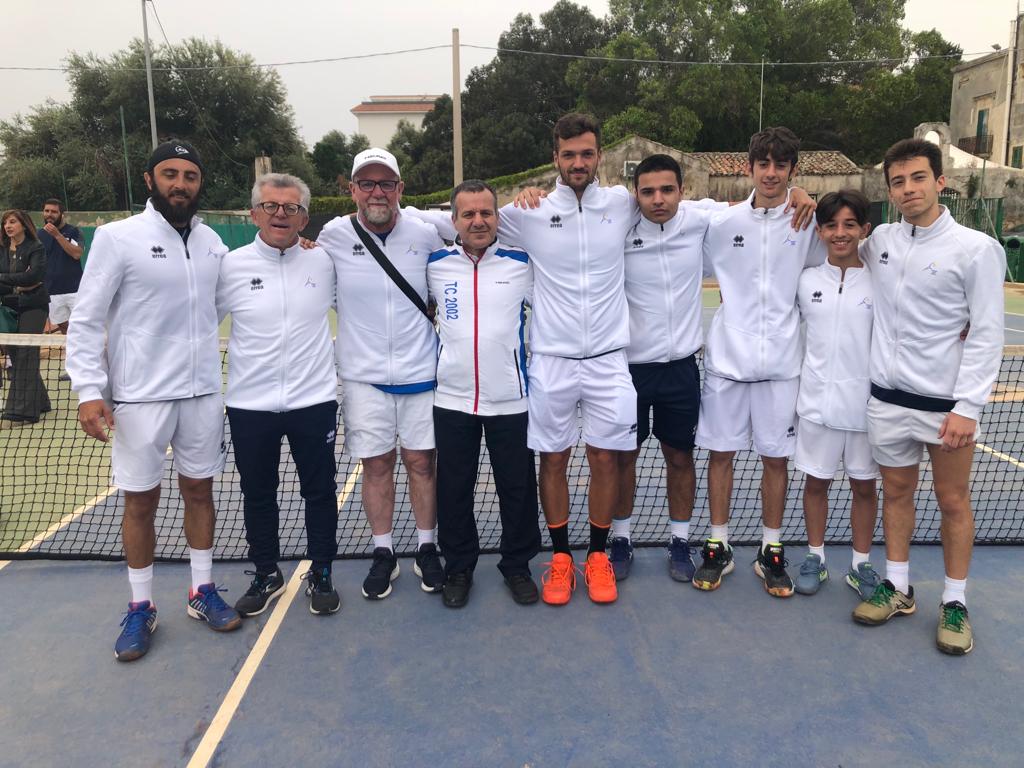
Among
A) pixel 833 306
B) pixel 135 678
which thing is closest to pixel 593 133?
pixel 833 306

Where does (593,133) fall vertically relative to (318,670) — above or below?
above

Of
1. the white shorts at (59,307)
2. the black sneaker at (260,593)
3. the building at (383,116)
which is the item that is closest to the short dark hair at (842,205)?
the black sneaker at (260,593)

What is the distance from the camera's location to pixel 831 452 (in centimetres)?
369

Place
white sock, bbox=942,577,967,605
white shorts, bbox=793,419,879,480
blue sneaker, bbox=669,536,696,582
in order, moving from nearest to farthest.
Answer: white sock, bbox=942,577,967,605, white shorts, bbox=793,419,879,480, blue sneaker, bbox=669,536,696,582

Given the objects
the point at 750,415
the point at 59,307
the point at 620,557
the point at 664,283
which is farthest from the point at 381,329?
the point at 59,307

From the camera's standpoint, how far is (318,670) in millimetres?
3209

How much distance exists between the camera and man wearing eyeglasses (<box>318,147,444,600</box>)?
367 cm

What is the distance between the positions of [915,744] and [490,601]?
1943mm

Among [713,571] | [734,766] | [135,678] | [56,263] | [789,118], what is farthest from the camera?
[789,118]

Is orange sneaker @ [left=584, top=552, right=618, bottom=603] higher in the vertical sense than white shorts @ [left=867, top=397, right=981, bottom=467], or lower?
lower

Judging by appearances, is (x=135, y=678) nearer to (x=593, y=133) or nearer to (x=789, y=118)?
(x=593, y=133)

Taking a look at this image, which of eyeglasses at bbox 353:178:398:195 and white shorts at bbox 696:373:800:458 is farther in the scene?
white shorts at bbox 696:373:800:458

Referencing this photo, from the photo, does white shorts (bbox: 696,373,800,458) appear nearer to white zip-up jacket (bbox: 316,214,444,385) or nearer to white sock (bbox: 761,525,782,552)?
white sock (bbox: 761,525,782,552)

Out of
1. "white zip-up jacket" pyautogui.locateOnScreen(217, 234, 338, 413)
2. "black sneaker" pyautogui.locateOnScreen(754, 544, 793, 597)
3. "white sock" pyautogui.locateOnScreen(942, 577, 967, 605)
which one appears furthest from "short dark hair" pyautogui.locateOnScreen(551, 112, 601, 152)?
"white sock" pyautogui.locateOnScreen(942, 577, 967, 605)
